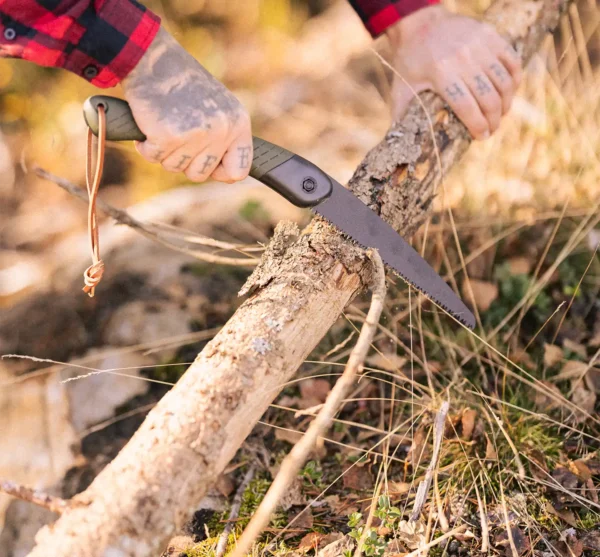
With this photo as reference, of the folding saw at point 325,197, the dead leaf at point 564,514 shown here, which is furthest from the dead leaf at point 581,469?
the folding saw at point 325,197

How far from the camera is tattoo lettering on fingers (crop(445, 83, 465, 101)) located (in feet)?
7.37

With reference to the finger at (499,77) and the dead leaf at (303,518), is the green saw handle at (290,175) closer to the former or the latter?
the finger at (499,77)

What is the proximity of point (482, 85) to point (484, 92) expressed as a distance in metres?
0.03

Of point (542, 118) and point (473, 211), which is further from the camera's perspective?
point (542, 118)

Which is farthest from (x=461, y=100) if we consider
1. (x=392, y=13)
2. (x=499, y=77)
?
(x=392, y=13)

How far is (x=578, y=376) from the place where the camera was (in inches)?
89.5

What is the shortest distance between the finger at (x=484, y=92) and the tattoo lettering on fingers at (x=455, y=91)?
0.04 m

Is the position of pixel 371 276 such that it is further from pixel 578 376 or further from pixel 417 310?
pixel 578 376

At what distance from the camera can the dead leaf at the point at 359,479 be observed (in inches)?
79.8

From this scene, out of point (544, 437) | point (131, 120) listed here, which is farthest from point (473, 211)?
point (131, 120)

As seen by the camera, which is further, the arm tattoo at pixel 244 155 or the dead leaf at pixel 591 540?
the arm tattoo at pixel 244 155

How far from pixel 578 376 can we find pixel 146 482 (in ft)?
6.00

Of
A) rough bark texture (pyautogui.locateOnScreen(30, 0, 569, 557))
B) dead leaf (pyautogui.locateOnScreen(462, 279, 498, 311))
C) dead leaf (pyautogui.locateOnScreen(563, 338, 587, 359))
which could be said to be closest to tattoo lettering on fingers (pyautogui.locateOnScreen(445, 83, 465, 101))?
rough bark texture (pyautogui.locateOnScreen(30, 0, 569, 557))

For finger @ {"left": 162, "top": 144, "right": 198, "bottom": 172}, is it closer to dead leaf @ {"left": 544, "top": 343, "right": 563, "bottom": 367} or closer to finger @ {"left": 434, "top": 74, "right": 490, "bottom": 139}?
finger @ {"left": 434, "top": 74, "right": 490, "bottom": 139}
